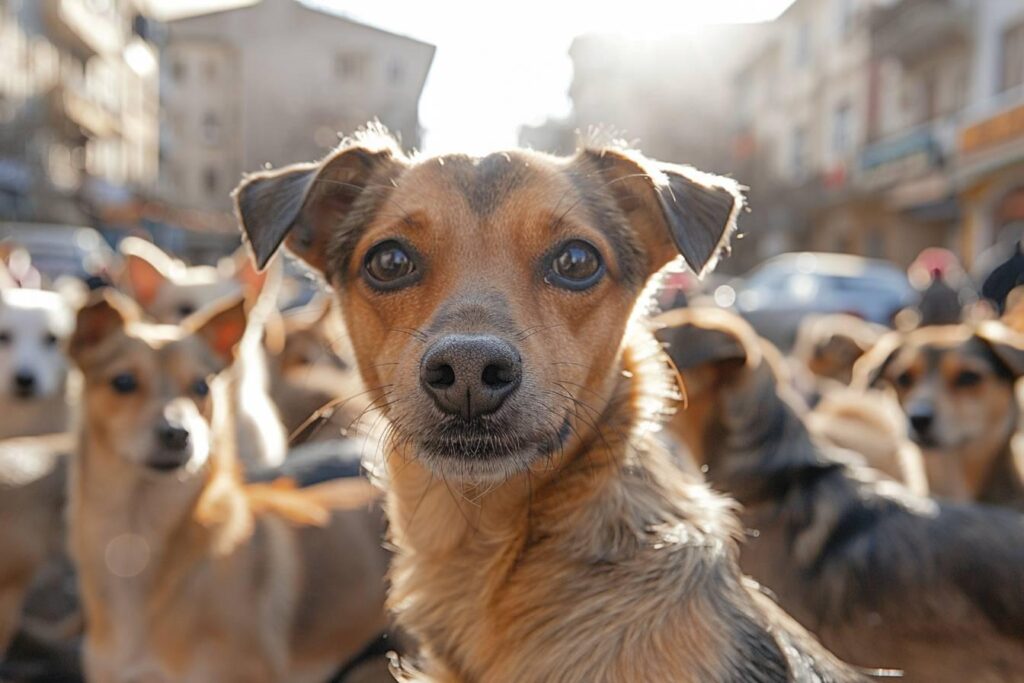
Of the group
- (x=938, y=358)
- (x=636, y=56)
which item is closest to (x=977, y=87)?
(x=938, y=358)

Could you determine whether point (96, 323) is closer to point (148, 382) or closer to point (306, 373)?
point (148, 382)

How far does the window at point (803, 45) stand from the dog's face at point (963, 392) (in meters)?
36.8

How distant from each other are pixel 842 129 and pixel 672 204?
3562 cm

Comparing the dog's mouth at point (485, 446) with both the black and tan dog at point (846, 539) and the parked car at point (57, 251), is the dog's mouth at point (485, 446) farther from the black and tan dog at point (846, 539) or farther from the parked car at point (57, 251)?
the parked car at point (57, 251)

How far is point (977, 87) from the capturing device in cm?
2436

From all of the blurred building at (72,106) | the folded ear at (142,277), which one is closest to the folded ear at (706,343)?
the folded ear at (142,277)

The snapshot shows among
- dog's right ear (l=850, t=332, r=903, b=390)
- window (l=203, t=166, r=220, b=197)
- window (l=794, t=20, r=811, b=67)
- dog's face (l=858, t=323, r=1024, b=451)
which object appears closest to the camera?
dog's face (l=858, t=323, r=1024, b=451)

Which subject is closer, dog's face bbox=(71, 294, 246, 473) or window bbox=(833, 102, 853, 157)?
dog's face bbox=(71, 294, 246, 473)

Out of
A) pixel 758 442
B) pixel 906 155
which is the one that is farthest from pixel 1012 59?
pixel 758 442

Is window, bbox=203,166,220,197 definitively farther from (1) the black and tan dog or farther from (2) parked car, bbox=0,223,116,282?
(1) the black and tan dog

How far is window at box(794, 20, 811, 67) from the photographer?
128ft

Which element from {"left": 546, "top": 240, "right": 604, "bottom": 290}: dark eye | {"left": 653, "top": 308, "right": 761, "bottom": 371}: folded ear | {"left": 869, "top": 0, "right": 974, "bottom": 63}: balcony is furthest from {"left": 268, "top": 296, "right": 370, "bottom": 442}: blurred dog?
{"left": 869, "top": 0, "right": 974, "bottom": 63}: balcony

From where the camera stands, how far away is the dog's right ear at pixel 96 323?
4.38 m

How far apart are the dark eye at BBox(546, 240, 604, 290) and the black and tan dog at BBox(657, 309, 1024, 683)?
122cm
